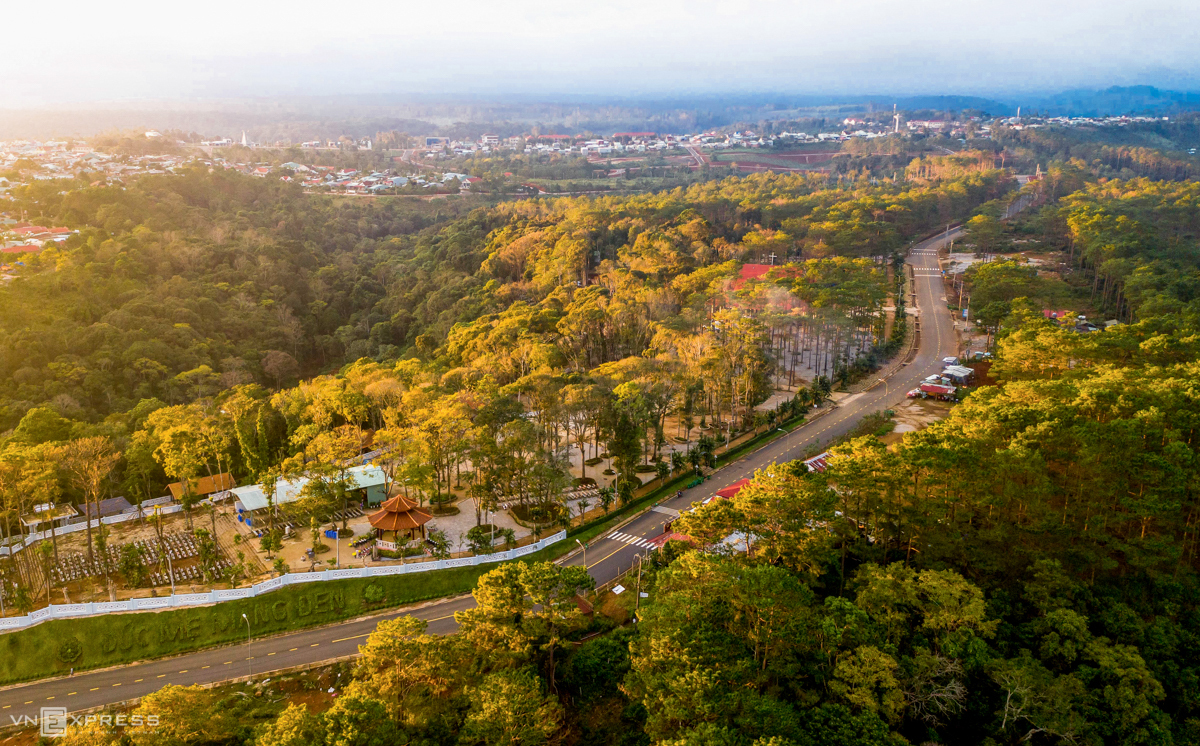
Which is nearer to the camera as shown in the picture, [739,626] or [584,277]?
[739,626]

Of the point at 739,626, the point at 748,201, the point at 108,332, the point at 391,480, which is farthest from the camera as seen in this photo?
the point at 748,201

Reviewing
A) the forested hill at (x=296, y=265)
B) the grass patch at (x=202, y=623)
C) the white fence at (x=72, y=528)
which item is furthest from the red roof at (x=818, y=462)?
the white fence at (x=72, y=528)

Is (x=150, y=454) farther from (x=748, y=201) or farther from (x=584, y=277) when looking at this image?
(x=748, y=201)

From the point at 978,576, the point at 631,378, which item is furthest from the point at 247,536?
the point at 978,576

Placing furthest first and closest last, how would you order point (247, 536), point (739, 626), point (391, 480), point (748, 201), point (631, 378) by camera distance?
point (748, 201) < point (631, 378) < point (391, 480) < point (247, 536) < point (739, 626)

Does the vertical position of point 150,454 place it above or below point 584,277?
below

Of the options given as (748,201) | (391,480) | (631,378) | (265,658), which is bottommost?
(265,658)

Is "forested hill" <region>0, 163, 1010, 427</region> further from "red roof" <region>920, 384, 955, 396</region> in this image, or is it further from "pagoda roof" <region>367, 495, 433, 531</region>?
"pagoda roof" <region>367, 495, 433, 531</region>
